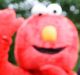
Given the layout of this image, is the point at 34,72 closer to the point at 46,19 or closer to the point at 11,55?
the point at 46,19

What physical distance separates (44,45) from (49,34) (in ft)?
0.25

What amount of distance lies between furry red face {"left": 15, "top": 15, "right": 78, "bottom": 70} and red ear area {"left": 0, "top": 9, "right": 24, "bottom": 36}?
8 centimetres

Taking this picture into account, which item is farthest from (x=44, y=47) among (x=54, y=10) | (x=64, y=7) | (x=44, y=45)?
(x=64, y=7)

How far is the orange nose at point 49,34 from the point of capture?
2.31 m

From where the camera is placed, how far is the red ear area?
2379 mm

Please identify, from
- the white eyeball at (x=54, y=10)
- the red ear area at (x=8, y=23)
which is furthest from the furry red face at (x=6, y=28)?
the white eyeball at (x=54, y=10)

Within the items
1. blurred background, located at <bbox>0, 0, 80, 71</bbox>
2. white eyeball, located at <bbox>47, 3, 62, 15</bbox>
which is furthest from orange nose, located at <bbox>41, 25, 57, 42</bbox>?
blurred background, located at <bbox>0, 0, 80, 71</bbox>

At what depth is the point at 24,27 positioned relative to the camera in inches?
93.1

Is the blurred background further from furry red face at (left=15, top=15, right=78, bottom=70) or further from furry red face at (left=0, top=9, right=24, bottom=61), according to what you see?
furry red face at (left=15, top=15, right=78, bottom=70)

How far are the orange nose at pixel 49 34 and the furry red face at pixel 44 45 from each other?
1 centimetres

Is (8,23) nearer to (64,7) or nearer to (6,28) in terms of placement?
(6,28)

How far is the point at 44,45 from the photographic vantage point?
2.31m

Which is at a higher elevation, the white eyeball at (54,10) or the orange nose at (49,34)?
the white eyeball at (54,10)

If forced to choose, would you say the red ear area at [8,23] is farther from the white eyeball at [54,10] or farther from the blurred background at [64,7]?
the blurred background at [64,7]
